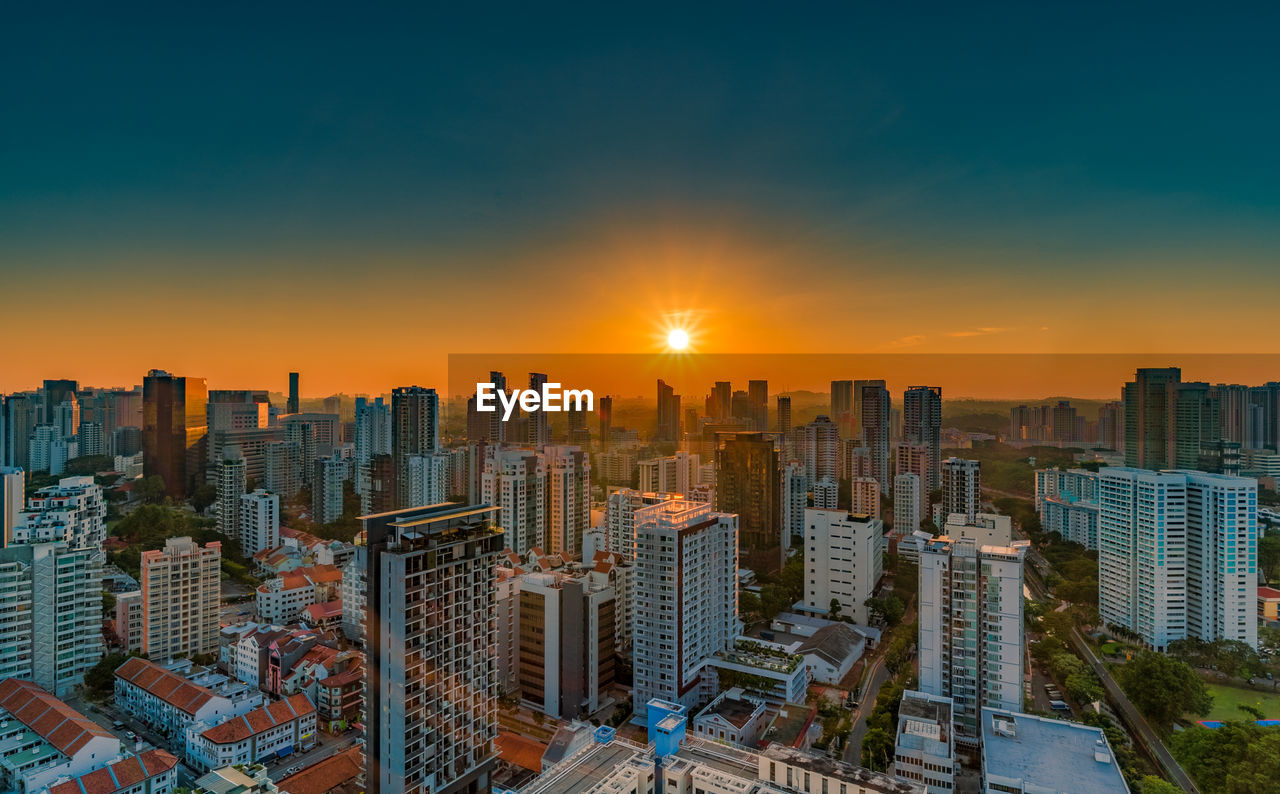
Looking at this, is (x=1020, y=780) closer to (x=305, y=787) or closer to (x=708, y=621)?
(x=708, y=621)

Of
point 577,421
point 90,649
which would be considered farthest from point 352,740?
point 577,421

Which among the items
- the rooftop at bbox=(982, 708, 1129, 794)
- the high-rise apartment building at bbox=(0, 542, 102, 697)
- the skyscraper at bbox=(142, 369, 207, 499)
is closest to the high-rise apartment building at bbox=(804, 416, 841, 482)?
the rooftop at bbox=(982, 708, 1129, 794)

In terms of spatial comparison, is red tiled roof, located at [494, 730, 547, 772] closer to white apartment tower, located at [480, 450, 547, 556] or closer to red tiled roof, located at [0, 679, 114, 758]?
red tiled roof, located at [0, 679, 114, 758]

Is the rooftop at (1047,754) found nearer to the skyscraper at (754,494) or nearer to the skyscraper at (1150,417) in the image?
the skyscraper at (754,494)

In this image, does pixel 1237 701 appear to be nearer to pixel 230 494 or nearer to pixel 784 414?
pixel 784 414

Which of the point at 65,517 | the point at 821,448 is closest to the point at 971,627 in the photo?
the point at 821,448
